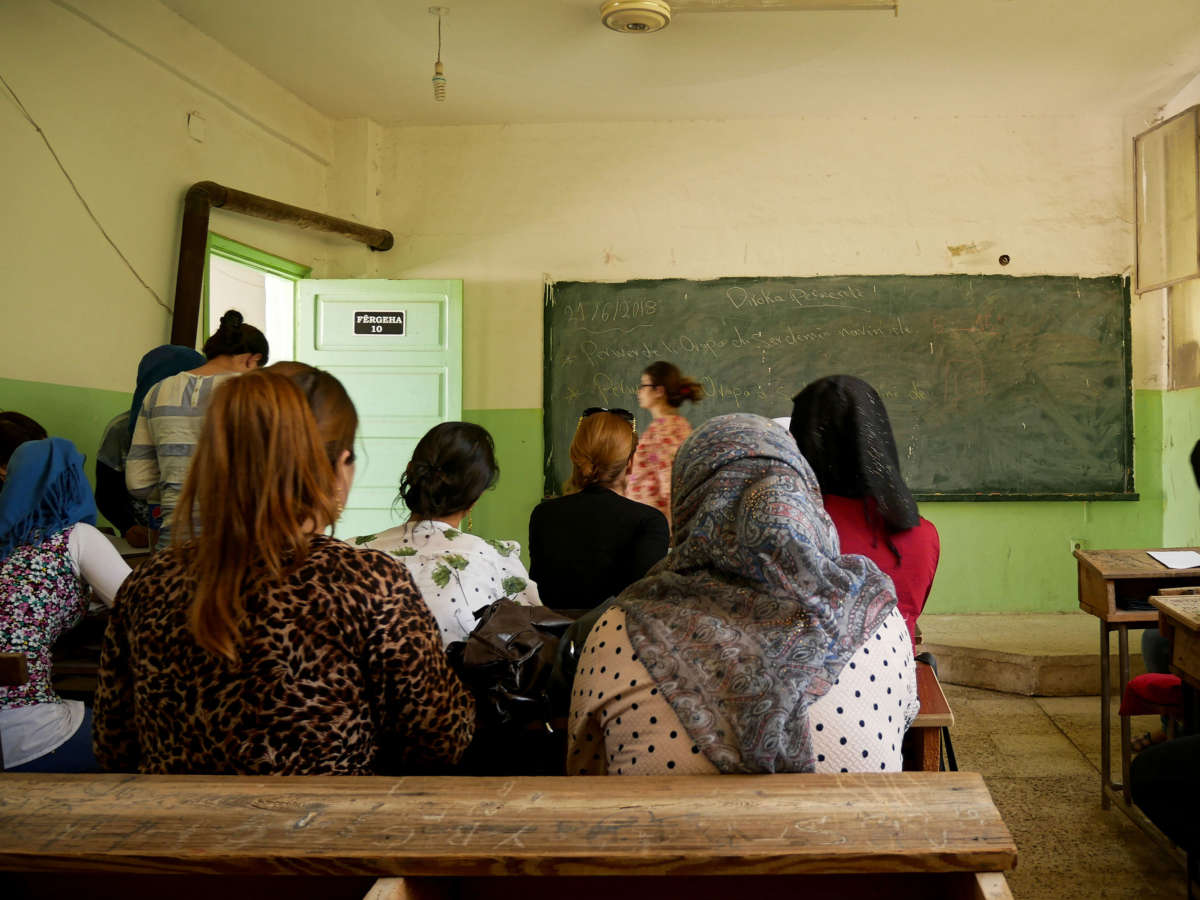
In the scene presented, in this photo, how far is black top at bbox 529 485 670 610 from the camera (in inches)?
97.5

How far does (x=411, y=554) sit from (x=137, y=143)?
2781mm

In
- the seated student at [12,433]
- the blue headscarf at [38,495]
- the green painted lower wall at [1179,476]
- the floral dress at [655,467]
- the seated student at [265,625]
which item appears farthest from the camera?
the green painted lower wall at [1179,476]

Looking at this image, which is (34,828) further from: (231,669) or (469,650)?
(469,650)

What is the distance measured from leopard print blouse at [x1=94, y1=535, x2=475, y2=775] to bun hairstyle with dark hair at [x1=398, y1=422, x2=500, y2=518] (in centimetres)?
80

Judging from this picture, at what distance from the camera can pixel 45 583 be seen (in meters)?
2.14

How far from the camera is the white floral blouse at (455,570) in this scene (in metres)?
1.94

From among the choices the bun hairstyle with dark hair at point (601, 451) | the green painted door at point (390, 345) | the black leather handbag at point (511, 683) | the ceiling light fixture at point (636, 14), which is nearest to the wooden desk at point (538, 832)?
the black leather handbag at point (511, 683)

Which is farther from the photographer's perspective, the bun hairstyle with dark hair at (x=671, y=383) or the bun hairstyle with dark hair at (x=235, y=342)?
the bun hairstyle with dark hair at (x=671, y=383)

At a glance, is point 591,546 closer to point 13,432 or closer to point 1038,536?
point 13,432

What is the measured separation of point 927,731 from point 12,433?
2441 mm

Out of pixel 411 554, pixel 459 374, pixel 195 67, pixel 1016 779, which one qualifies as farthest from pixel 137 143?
pixel 1016 779

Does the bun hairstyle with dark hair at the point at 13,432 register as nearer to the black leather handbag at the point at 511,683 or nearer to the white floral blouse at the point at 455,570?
the white floral blouse at the point at 455,570

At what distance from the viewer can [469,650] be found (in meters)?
1.63

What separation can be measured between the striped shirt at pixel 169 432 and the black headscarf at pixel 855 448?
1623 millimetres
